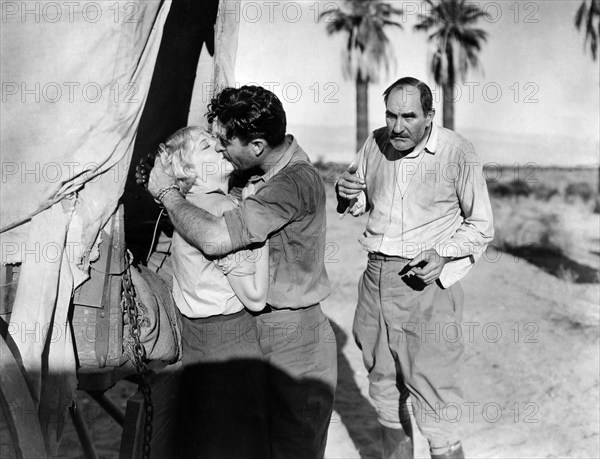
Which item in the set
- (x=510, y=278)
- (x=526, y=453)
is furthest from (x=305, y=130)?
(x=526, y=453)

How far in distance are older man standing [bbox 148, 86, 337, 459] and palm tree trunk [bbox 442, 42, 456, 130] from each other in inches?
826

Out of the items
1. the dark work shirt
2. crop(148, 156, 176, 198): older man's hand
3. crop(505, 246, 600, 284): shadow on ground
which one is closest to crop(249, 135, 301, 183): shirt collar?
the dark work shirt

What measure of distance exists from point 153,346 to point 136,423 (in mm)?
322

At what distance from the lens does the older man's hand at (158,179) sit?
2646 millimetres

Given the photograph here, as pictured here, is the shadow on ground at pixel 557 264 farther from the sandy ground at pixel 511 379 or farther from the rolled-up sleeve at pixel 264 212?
the rolled-up sleeve at pixel 264 212

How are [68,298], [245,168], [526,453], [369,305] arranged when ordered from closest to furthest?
[68,298]
[245,168]
[369,305]
[526,453]

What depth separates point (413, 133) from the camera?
333cm

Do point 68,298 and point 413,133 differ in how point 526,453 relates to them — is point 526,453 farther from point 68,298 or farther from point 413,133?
point 68,298

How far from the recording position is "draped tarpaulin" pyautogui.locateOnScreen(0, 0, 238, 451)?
2514 mm

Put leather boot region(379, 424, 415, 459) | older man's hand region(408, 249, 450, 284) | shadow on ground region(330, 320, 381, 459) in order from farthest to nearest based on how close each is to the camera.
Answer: shadow on ground region(330, 320, 381, 459)
leather boot region(379, 424, 415, 459)
older man's hand region(408, 249, 450, 284)

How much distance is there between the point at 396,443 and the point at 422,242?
3.85 feet

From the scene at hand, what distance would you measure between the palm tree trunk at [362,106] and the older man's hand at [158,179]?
826 inches

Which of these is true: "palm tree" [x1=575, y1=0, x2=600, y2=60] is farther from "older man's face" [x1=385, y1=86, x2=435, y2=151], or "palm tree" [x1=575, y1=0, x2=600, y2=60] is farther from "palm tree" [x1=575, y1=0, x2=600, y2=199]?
"older man's face" [x1=385, y1=86, x2=435, y2=151]

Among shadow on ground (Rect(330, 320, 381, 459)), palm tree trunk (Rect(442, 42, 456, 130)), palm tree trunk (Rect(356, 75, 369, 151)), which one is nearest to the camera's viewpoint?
shadow on ground (Rect(330, 320, 381, 459))
